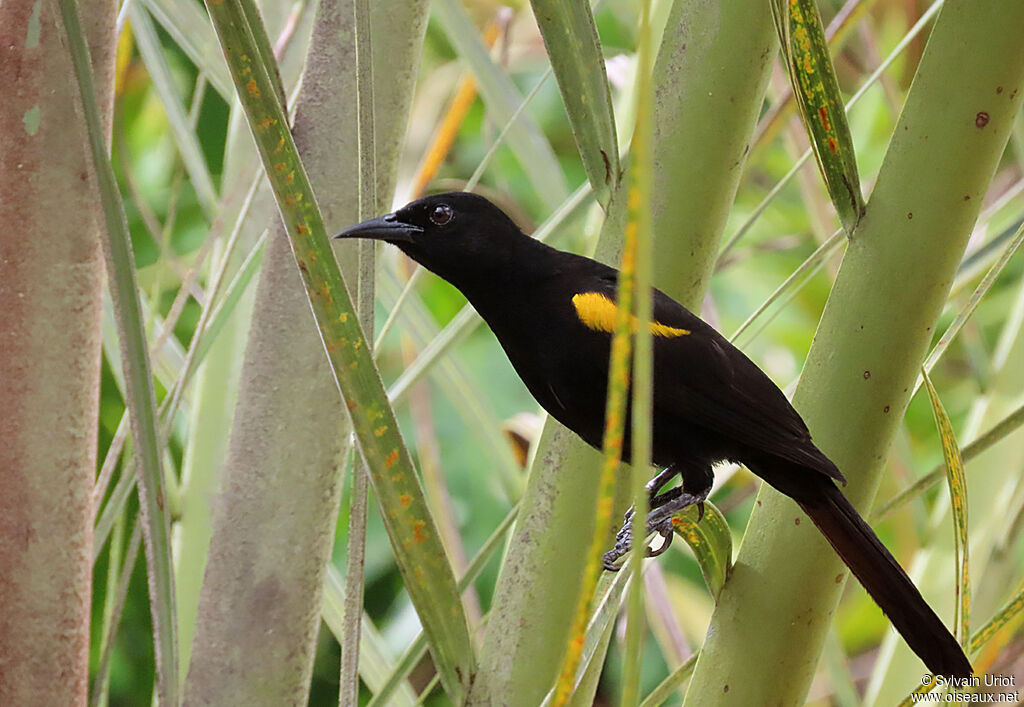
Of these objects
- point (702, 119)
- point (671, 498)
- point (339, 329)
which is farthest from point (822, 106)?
point (671, 498)

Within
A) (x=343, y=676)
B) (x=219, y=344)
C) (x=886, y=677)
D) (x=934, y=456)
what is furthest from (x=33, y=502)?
(x=934, y=456)

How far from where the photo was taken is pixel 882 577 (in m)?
0.97

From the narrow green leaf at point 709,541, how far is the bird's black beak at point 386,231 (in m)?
0.35

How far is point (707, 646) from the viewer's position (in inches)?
32.4

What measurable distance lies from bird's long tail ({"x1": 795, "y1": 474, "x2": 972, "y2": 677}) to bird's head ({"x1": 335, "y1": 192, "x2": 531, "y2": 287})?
0.53 m

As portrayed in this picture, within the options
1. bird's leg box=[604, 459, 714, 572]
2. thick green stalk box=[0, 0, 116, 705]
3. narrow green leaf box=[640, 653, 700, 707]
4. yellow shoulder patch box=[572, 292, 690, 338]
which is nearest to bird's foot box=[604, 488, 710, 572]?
bird's leg box=[604, 459, 714, 572]

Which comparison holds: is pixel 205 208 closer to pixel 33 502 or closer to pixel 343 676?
pixel 33 502

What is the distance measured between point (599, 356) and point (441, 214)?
292mm

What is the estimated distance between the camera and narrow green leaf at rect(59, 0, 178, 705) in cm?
69

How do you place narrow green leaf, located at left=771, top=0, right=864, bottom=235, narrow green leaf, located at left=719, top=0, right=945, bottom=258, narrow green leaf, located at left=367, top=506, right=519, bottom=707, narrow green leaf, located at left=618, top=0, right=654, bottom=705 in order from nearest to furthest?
narrow green leaf, located at left=618, top=0, right=654, bottom=705, narrow green leaf, located at left=771, top=0, right=864, bottom=235, narrow green leaf, located at left=367, top=506, right=519, bottom=707, narrow green leaf, located at left=719, top=0, right=945, bottom=258

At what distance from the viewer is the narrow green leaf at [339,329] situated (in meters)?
0.64

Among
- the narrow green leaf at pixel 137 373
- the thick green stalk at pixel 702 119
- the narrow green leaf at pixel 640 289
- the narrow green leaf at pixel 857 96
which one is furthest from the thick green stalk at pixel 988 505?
the narrow green leaf at pixel 640 289

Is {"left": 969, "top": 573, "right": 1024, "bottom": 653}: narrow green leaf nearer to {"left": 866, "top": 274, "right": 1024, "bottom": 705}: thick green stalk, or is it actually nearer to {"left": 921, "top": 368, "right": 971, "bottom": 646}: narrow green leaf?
{"left": 921, "top": 368, "right": 971, "bottom": 646}: narrow green leaf

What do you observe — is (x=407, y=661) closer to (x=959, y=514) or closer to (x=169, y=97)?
(x=959, y=514)
